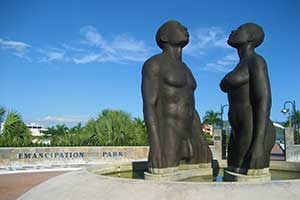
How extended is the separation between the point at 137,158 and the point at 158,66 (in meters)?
16.8

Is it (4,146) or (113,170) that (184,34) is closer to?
(113,170)

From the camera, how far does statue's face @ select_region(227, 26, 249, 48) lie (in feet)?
24.9

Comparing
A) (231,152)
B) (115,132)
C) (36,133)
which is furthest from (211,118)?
(231,152)

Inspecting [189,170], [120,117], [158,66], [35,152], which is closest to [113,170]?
[189,170]

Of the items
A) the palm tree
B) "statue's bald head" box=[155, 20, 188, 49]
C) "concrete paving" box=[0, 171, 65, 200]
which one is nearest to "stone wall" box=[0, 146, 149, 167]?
"concrete paving" box=[0, 171, 65, 200]

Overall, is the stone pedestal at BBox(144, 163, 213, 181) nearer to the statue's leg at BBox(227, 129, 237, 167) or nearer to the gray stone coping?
the statue's leg at BBox(227, 129, 237, 167)

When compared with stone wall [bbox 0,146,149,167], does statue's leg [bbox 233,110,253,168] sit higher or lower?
higher

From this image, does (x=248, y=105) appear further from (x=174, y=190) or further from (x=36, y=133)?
(x=36, y=133)

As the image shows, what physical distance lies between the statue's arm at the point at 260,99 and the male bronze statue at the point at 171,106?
1491 millimetres

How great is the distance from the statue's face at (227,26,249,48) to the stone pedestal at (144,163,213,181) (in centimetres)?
285

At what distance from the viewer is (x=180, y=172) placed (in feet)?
24.1

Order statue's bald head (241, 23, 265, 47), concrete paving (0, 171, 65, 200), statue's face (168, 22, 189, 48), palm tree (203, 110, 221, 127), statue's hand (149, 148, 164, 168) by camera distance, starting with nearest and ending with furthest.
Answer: statue's hand (149, 148, 164, 168) → statue's bald head (241, 23, 265, 47) → statue's face (168, 22, 189, 48) → concrete paving (0, 171, 65, 200) → palm tree (203, 110, 221, 127)

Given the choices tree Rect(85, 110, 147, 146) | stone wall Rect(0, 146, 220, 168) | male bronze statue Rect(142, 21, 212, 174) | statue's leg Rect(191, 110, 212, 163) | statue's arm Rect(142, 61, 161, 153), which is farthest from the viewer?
tree Rect(85, 110, 147, 146)

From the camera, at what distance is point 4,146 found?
825 inches
